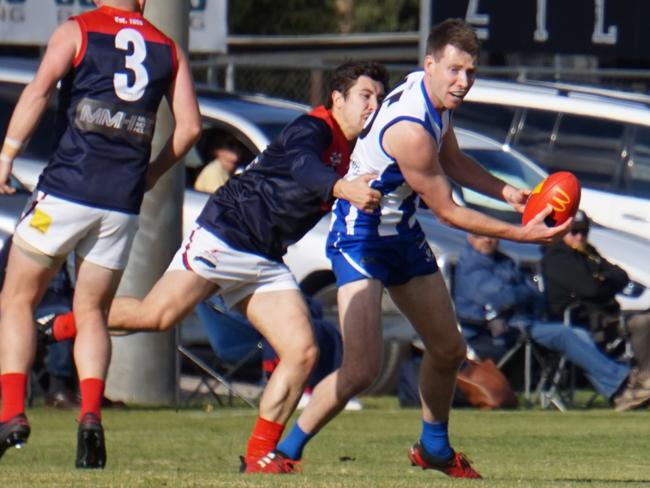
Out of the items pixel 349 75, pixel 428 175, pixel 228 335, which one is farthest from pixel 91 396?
pixel 228 335

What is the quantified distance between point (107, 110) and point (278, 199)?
2.94ft

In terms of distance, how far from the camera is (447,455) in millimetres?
7758

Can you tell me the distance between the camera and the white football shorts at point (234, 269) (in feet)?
25.0

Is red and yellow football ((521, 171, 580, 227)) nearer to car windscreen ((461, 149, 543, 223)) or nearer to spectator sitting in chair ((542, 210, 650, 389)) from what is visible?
spectator sitting in chair ((542, 210, 650, 389))

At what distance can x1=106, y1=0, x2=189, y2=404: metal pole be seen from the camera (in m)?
12.2

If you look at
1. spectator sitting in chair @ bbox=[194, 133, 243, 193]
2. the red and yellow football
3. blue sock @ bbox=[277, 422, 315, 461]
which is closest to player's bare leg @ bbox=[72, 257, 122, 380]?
blue sock @ bbox=[277, 422, 315, 461]

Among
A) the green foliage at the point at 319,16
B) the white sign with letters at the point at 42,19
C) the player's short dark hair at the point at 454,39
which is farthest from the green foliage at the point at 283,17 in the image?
the player's short dark hair at the point at 454,39

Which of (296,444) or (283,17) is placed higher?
(296,444)

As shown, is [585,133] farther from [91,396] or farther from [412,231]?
[91,396]

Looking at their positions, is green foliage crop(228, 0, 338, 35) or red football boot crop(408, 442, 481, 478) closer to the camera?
red football boot crop(408, 442, 481, 478)

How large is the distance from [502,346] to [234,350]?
2.14 metres

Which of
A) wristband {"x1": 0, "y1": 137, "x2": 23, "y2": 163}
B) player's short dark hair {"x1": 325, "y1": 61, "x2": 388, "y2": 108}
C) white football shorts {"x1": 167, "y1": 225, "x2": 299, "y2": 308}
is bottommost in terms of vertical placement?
white football shorts {"x1": 167, "y1": 225, "x2": 299, "y2": 308}

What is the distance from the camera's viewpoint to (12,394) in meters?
7.21

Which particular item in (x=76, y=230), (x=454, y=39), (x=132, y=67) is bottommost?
(x=76, y=230)
